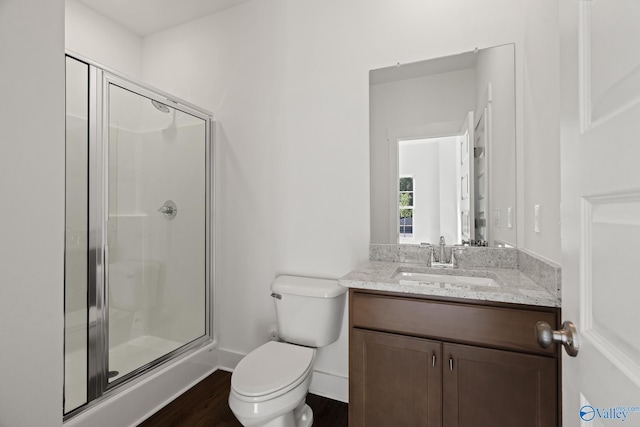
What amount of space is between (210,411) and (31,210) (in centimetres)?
145

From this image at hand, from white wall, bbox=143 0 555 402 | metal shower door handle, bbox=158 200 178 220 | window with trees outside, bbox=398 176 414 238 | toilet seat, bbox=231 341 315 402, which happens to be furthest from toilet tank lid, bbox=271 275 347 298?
metal shower door handle, bbox=158 200 178 220

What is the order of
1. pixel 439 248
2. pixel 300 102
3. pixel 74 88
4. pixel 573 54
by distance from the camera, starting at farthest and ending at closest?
pixel 300 102
pixel 439 248
pixel 74 88
pixel 573 54

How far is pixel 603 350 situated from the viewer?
0.51m

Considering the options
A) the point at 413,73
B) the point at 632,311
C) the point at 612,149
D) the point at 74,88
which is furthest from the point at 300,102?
the point at 632,311

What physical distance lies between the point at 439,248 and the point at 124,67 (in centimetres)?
274

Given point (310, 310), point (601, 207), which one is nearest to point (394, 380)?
point (310, 310)

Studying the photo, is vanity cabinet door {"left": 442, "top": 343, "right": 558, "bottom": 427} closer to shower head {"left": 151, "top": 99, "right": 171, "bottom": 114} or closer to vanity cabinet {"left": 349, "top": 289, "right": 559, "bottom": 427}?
vanity cabinet {"left": 349, "top": 289, "right": 559, "bottom": 427}

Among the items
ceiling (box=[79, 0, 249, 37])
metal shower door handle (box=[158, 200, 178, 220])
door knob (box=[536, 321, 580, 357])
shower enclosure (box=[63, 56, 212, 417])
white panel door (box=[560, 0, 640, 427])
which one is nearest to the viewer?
white panel door (box=[560, 0, 640, 427])

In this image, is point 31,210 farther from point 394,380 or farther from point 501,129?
point 501,129

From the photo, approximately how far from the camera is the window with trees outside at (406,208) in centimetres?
178

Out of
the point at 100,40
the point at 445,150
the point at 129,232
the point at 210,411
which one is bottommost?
the point at 210,411

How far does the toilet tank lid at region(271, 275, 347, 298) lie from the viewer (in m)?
1.73

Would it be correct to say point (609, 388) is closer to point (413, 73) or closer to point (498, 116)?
point (498, 116)

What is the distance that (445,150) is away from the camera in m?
1.73
